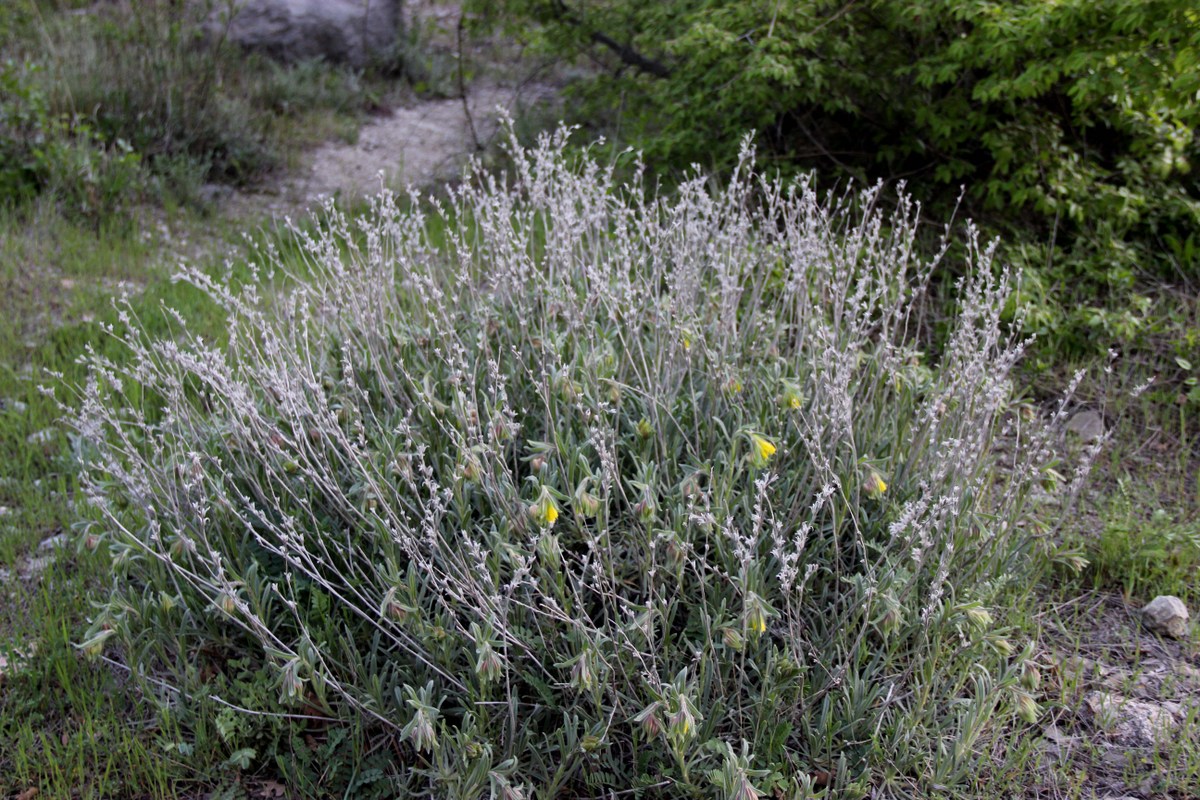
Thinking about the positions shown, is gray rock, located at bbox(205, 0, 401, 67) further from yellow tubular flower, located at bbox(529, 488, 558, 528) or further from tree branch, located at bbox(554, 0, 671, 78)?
yellow tubular flower, located at bbox(529, 488, 558, 528)

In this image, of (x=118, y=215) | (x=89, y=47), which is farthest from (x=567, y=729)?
(x=89, y=47)

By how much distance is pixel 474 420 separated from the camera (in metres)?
2.88

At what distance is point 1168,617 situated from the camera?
3117 mm

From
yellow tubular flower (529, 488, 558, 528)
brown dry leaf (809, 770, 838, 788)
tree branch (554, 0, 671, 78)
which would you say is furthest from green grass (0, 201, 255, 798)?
tree branch (554, 0, 671, 78)

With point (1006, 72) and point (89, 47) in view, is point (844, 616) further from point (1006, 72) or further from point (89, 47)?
point (89, 47)

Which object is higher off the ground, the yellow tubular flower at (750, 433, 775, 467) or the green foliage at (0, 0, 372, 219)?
the yellow tubular flower at (750, 433, 775, 467)

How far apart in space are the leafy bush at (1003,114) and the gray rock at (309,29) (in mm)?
5150

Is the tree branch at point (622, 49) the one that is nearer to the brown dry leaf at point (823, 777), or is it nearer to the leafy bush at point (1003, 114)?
the leafy bush at point (1003, 114)

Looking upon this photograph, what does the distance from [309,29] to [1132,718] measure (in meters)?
9.43

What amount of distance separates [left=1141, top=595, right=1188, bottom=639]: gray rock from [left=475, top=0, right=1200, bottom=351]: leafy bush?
1493 mm

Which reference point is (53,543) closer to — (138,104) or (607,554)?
(607,554)

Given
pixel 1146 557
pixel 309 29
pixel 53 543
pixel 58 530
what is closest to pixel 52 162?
pixel 58 530

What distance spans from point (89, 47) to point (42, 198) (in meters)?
2.21

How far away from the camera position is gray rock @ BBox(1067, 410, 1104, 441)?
4164 millimetres
